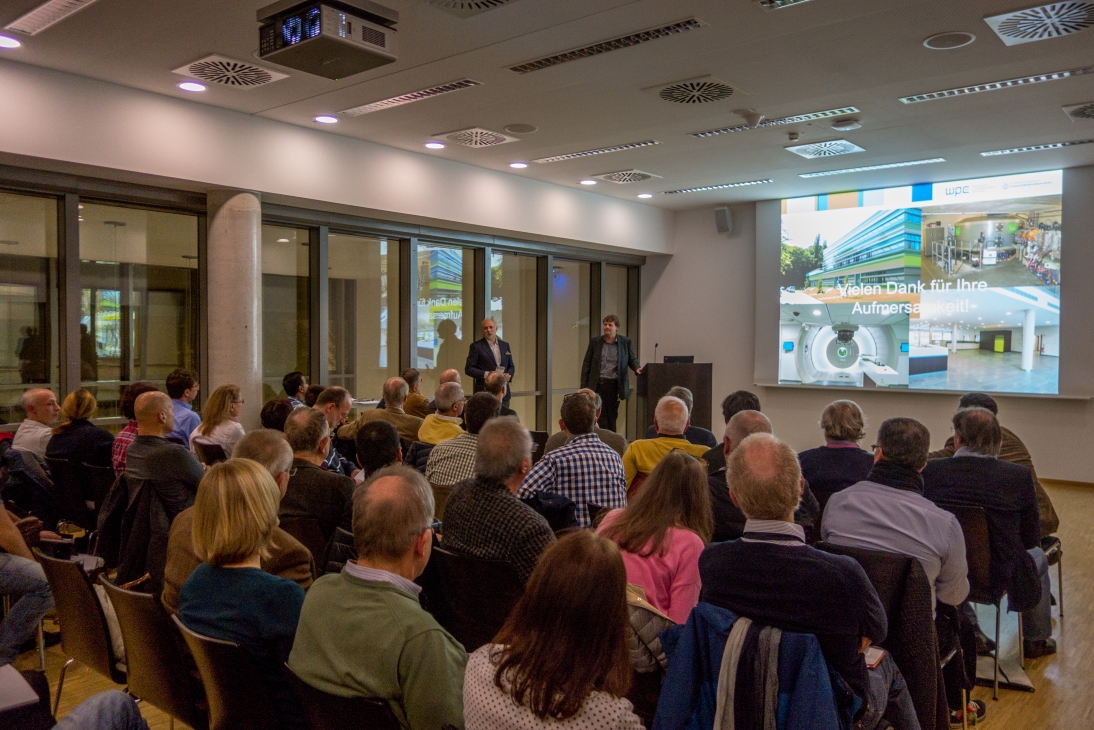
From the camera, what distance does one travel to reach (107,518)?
12.2ft

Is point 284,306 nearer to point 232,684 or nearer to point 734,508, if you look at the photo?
point 734,508

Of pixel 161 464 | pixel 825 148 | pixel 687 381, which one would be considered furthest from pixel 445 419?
pixel 687 381

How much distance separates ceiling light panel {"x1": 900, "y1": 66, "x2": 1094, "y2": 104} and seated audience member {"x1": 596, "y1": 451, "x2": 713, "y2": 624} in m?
4.61

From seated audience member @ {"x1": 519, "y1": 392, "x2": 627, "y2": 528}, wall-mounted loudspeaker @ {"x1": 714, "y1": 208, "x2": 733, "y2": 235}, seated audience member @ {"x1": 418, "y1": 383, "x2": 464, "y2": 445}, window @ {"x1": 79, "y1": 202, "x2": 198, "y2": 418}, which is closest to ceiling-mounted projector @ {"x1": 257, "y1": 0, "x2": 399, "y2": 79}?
seated audience member @ {"x1": 418, "y1": 383, "x2": 464, "y2": 445}

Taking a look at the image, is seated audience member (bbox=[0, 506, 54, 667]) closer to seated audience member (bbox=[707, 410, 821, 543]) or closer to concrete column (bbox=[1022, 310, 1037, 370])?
seated audience member (bbox=[707, 410, 821, 543])

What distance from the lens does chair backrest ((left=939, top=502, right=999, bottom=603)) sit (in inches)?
132

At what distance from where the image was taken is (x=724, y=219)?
35.2 ft

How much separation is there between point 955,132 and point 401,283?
545 cm

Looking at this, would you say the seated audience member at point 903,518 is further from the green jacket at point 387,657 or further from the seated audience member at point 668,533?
the green jacket at point 387,657

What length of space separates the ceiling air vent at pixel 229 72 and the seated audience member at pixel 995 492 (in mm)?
4628

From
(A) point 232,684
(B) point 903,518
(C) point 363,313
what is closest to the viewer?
(A) point 232,684

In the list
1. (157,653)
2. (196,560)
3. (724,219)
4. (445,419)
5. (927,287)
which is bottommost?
(157,653)

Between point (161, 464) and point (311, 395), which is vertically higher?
point (311, 395)

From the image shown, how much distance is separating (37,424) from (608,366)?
6.07 m
